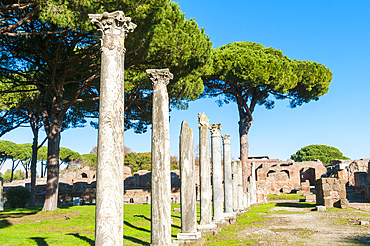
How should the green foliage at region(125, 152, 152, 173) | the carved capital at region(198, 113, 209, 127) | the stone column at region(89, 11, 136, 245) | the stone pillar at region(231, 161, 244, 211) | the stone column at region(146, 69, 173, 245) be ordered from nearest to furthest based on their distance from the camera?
the stone column at region(89, 11, 136, 245), the stone column at region(146, 69, 173, 245), the carved capital at region(198, 113, 209, 127), the stone pillar at region(231, 161, 244, 211), the green foliage at region(125, 152, 152, 173)

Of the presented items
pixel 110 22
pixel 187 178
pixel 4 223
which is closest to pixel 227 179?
pixel 187 178

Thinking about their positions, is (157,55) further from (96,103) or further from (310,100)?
(310,100)

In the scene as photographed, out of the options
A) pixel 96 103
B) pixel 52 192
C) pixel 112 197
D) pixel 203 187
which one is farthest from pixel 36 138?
pixel 112 197

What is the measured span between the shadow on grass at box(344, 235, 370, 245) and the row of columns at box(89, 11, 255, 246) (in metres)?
3.45

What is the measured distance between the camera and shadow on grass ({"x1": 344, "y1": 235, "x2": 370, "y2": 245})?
745cm

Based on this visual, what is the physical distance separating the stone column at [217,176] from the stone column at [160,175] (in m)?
4.62

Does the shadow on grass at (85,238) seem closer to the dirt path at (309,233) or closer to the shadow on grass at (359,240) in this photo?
the dirt path at (309,233)

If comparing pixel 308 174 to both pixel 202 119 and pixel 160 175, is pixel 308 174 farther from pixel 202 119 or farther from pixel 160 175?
pixel 160 175

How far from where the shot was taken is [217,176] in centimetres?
1116

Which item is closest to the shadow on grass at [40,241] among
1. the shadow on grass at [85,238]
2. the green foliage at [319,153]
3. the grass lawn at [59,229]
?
the grass lawn at [59,229]

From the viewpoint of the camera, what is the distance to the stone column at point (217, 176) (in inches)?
427

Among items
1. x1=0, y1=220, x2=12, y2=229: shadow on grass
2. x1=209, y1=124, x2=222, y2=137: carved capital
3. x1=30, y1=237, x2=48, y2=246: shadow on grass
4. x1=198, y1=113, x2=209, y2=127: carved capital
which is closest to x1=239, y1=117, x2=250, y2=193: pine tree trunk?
x1=209, y1=124, x2=222, y2=137: carved capital

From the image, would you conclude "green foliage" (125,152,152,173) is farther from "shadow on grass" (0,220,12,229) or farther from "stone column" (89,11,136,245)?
"stone column" (89,11,136,245)

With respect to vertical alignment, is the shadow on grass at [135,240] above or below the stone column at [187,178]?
below
